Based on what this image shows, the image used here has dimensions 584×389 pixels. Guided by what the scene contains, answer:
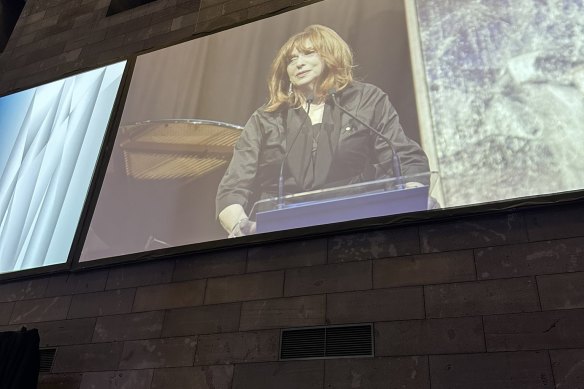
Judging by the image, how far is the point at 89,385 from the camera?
3787mm

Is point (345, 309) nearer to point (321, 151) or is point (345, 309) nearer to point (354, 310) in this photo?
point (354, 310)

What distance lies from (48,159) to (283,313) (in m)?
2.96

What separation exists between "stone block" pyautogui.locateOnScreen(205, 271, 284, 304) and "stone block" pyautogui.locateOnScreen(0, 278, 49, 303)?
1.53 meters

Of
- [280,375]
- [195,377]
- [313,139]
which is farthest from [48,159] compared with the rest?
[280,375]

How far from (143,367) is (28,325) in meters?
1.24

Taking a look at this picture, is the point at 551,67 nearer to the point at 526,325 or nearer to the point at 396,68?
the point at 396,68

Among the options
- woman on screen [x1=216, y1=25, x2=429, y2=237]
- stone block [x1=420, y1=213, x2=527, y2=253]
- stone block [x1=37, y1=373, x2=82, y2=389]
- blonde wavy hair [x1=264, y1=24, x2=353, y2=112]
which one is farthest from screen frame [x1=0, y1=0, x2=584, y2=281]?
stone block [x1=37, y1=373, x2=82, y2=389]

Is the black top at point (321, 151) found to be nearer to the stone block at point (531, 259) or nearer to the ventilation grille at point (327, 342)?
the stone block at point (531, 259)

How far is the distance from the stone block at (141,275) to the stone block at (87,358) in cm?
46

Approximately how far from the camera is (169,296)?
13.0ft

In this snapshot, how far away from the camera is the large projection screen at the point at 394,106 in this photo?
137 inches

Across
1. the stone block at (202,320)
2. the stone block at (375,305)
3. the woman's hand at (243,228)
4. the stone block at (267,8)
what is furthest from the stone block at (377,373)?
the stone block at (267,8)

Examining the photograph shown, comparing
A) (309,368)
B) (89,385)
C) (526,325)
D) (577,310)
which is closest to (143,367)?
(89,385)

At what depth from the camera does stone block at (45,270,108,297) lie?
4285mm
